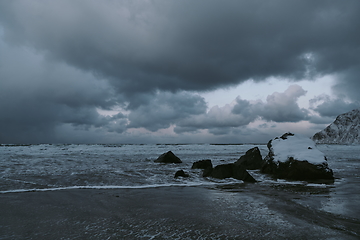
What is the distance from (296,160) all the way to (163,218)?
6.80 metres

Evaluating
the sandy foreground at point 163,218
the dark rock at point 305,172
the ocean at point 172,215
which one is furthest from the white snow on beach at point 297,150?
the sandy foreground at point 163,218

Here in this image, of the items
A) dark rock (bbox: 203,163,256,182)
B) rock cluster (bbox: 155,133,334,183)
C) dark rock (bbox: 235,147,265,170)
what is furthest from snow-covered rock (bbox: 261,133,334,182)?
dark rock (bbox: 203,163,256,182)

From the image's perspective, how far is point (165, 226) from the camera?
3133 millimetres

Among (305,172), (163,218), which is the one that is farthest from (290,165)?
(163,218)

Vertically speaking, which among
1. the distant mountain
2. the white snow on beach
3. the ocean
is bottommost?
the ocean

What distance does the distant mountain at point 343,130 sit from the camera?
8362cm

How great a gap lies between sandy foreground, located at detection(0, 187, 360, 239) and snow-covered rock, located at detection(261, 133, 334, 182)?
12.4ft

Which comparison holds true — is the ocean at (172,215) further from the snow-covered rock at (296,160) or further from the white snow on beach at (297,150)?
the white snow on beach at (297,150)

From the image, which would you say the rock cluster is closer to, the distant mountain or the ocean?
the ocean

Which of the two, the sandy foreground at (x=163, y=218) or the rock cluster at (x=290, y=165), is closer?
the sandy foreground at (x=163, y=218)

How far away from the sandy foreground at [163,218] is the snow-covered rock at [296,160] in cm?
377

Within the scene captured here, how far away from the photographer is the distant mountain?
8362cm

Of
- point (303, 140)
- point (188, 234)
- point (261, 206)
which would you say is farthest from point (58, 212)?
point (303, 140)

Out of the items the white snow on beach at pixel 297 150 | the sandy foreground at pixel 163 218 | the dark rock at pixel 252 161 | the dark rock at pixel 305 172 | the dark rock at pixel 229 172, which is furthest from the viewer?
the dark rock at pixel 252 161
